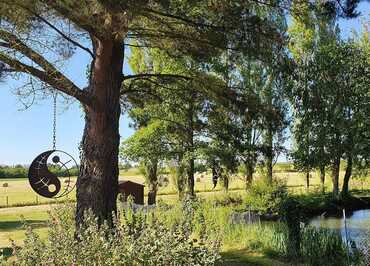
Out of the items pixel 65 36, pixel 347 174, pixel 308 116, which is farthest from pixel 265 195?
pixel 347 174

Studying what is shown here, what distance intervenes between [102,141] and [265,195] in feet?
32.0

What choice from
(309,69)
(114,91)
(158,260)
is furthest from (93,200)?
(309,69)

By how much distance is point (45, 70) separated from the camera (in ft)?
28.6

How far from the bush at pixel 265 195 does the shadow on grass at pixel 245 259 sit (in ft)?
22.9

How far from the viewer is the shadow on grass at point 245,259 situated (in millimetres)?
9297

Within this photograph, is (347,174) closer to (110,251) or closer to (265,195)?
(265,195)

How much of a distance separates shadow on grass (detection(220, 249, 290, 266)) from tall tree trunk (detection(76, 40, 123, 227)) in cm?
233

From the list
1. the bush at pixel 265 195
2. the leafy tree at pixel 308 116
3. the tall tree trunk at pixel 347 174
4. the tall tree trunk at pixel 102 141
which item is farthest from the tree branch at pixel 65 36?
the tall tree trunk at pixel 347 174

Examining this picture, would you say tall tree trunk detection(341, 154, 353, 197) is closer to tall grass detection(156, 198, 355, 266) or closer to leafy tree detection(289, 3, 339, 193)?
leafy tree detection(289, 3, 339, 193)

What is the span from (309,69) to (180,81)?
22269mm

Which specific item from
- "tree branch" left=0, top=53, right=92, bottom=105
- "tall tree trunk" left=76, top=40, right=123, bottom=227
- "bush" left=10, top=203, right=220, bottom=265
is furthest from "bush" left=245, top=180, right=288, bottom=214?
"bush" left=10, top=203, right=220, bottom=265

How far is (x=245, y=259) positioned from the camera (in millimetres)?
9820

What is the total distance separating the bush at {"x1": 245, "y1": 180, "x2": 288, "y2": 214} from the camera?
57.9 ft

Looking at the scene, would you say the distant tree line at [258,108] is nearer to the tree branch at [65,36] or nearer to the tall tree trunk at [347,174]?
the tall tree trunk at [347,174]
